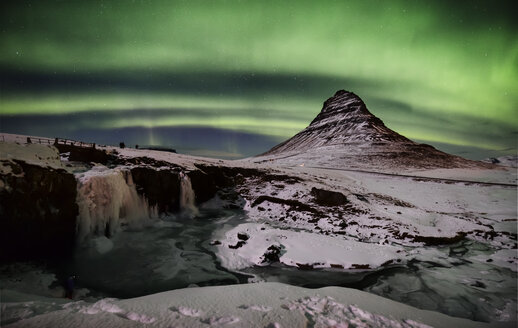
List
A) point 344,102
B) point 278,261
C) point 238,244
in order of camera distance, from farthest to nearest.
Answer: point 344,102 → point 238,244 → point 278,261

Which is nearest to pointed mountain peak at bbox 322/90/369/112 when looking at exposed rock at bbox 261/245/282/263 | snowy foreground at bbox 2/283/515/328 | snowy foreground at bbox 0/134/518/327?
snowy foreground at bbox 0/134/518/327

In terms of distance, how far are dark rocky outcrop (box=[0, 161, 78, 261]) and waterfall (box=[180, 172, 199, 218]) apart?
29.7 ft

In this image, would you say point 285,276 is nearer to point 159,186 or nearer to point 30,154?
point 159,186

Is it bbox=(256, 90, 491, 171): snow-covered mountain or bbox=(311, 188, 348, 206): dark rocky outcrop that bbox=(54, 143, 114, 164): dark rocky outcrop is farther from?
bbox=(256, 90, 491, 171): snow-covered mountain

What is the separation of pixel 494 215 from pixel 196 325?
3067cm

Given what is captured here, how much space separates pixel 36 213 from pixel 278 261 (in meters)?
11.9

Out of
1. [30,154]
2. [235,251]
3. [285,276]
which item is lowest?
[235,251]

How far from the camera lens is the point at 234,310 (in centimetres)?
771

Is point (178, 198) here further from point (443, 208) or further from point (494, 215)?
point (494, 215)

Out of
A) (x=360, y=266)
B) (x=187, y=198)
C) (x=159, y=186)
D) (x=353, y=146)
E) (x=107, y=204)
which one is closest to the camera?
(x=360, y=266)

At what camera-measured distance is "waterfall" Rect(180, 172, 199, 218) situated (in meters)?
22.0

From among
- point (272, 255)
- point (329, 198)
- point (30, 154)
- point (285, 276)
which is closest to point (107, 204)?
point (30, 154)

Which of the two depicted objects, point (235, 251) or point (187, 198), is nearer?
point (235, 251)

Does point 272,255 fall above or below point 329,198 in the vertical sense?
below
